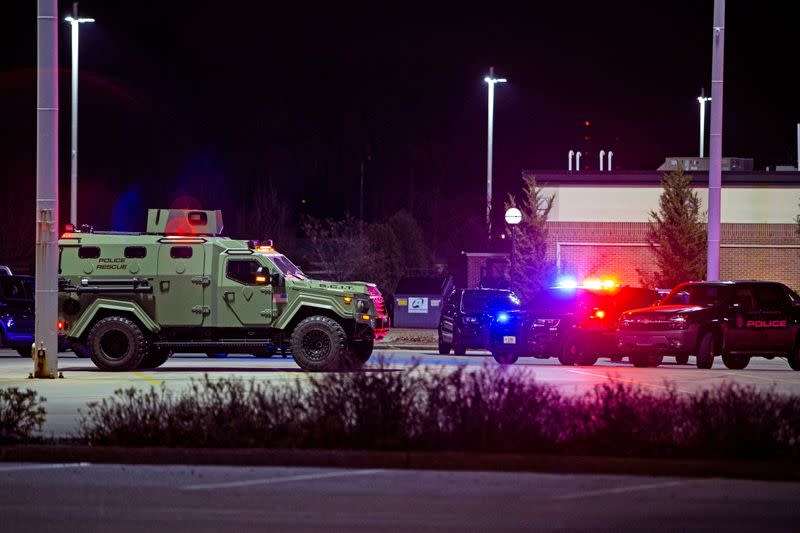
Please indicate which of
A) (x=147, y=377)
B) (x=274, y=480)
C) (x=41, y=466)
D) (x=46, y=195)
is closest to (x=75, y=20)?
(x=46, y=195)

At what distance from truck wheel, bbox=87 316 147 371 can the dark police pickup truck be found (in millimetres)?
9481

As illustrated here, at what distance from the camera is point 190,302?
23.8m

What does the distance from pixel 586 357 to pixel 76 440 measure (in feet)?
54.7

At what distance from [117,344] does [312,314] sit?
3.67 m

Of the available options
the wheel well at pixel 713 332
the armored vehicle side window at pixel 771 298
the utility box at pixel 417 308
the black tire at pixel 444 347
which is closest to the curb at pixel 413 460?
the wheel well at pixel 713 332

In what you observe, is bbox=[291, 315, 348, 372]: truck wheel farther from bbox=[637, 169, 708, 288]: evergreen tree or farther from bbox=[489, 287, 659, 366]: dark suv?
bbox=[637, 169, 708, 288]: evergreen tree

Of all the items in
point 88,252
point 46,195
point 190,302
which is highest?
point 46,195

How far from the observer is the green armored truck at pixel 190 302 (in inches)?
929

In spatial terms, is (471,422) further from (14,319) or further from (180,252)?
(14,319)

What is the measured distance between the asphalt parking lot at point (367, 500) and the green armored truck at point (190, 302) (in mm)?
12382

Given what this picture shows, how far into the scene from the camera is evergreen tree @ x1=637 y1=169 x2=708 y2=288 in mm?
44000

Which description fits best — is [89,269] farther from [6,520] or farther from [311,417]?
[6,520]

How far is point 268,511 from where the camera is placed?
30.5 ft

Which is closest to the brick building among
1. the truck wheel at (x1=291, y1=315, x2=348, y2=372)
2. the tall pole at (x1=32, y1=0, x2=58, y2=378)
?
the truck wheel at (x1=291, y1=315, x2=348, y2=372)
